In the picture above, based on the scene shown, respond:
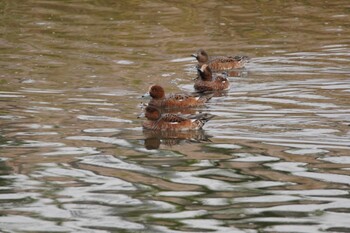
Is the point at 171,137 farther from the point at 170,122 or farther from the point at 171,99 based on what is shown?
the point at 171,99

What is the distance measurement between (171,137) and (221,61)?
5577 mm

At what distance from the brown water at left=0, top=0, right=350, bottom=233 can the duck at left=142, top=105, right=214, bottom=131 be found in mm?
191

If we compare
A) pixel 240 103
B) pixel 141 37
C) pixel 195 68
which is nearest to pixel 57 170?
pixel 240 103

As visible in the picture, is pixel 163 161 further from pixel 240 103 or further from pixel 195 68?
pixel 195 68

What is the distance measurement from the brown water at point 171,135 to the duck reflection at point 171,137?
35 millimetres

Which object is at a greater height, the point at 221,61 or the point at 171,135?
the point at 221,61

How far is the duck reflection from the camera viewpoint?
13312 millimetres

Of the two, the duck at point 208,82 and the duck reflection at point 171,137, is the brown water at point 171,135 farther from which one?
the duck at point 208,82

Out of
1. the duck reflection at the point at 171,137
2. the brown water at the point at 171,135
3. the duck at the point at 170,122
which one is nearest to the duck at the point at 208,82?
the brown water at the point at 171,135

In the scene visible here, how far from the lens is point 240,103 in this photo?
51.8ft

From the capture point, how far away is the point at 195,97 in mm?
16266

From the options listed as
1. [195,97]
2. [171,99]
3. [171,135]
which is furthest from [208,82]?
[171,135]

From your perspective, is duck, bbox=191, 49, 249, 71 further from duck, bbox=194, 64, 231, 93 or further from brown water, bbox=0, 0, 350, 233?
duck, bbox=194, 64, 231, 93

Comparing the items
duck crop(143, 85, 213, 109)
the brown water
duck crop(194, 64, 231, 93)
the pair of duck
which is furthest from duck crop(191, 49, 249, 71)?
duck crop(143, 85, 213, 109)
